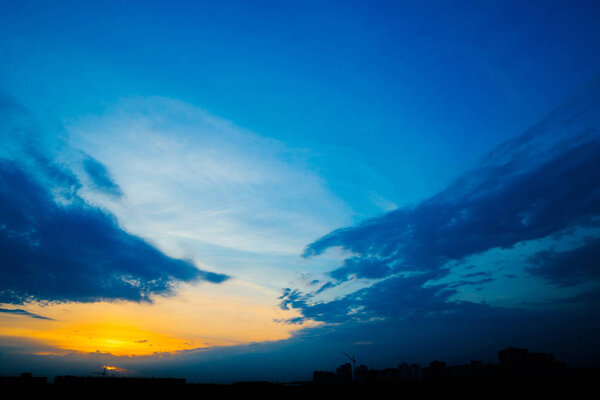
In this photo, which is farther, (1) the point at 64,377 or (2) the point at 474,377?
(2) the point at 474,377

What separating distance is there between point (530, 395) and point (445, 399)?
12382mm

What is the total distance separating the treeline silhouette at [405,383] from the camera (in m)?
53.5

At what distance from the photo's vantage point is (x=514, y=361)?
253ft

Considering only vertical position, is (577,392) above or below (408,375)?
above

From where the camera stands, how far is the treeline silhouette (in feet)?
176

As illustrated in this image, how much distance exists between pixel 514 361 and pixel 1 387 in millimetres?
121522

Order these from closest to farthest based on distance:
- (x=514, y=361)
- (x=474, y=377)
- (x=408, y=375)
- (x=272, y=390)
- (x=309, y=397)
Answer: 1. (x=309, y=397)
2. (x=272, y=390)
3. (x=514, y=361)
4. (x=474, y=377)
5. (x=408, y=375)

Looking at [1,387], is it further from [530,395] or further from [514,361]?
[514,361]

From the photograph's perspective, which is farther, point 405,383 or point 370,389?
point 405,383

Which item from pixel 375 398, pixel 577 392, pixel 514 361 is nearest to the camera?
pixel 577 392

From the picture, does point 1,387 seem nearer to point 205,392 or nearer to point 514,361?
point 205,392

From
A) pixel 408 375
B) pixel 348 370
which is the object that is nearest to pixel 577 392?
pixel 408 375

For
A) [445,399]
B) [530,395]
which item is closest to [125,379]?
[445,399]

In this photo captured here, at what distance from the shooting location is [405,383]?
271ft
